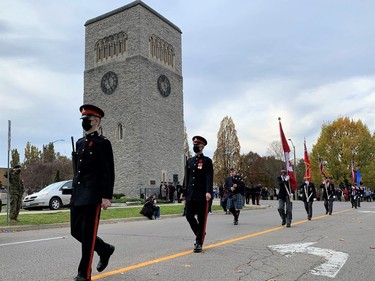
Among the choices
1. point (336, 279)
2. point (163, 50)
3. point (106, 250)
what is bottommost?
point (336, 279)

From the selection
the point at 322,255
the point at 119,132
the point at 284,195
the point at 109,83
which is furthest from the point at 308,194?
the point at 109,83

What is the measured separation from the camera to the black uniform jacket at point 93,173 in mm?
5094

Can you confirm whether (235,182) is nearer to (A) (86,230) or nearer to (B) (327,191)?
(B) (327,191)

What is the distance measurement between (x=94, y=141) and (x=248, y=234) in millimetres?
6744

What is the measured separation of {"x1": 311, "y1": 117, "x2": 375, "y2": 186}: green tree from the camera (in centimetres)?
5388

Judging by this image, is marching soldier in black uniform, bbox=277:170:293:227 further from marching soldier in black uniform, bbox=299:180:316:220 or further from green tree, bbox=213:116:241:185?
green tree, bbox=213:116:241:185

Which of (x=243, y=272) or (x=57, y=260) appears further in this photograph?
(x=57, y=260)

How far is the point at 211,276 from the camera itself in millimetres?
5668

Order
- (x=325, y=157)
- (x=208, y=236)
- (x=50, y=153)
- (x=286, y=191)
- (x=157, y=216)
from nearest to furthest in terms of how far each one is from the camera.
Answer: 1. (x=208, y=236)
2. (x=286, y=191)
3. (x=157, y=216)
4. (x=325, y=157)
5. (x=50, y=153)

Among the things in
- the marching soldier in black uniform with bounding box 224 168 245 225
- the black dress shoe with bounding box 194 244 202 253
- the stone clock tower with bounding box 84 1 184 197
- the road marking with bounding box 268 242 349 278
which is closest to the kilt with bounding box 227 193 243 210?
the marching soldier in black uniform with bounding box 224 168 245 225

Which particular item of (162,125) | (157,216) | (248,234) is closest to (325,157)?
(162,125)

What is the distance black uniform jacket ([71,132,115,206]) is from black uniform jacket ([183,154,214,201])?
2.93 m

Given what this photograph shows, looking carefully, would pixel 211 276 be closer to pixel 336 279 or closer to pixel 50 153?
pixel 336 279

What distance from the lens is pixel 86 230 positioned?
16.6 ft
